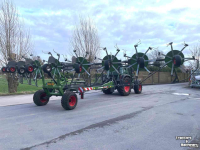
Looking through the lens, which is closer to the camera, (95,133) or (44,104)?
(95,133)

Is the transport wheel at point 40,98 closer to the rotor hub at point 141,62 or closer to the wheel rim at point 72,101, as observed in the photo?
the wheel rim at point 72,101

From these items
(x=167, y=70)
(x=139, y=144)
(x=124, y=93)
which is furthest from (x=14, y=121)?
(x=167, y=70)

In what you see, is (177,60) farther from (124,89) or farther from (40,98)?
(40,98)

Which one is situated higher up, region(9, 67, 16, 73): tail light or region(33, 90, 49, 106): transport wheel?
region(9, 67, 16, 73): tail light

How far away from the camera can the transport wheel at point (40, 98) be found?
938 cm

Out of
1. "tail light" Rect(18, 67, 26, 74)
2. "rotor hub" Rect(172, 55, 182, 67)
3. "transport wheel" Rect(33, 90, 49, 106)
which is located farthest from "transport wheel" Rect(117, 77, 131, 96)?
"tail light" Rect(18, 67, 26, 74)

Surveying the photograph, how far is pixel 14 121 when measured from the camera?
6.69 metres

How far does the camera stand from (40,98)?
31.3ft

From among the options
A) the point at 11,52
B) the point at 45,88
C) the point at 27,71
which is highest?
the point at 11,52

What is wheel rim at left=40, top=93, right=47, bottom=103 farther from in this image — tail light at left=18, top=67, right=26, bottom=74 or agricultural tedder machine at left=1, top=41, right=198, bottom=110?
tail light at left=18, top=67, right=26, bottom=74

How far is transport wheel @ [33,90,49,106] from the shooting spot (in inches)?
369

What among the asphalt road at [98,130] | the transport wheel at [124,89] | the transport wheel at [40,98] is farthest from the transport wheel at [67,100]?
the transport wheel at [124,89]

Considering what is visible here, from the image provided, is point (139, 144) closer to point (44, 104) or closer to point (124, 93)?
point (44, 104)

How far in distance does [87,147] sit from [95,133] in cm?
101
